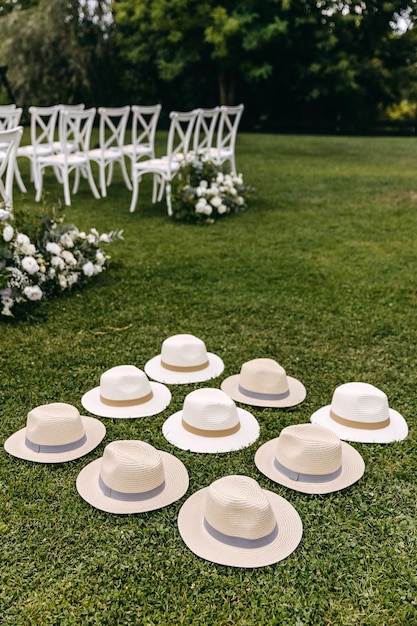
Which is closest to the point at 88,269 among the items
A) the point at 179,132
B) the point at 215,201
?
the point at 215,201

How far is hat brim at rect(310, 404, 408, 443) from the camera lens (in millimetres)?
2572

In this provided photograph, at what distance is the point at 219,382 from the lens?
10.2 ft

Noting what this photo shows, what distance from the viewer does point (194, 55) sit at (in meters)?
20.4

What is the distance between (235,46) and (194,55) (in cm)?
165

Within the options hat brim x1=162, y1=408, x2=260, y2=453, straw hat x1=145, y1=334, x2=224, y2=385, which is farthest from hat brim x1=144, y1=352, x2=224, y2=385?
hat brim x1=162, y1=408, x2=260, y2=453

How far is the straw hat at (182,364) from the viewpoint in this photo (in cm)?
309

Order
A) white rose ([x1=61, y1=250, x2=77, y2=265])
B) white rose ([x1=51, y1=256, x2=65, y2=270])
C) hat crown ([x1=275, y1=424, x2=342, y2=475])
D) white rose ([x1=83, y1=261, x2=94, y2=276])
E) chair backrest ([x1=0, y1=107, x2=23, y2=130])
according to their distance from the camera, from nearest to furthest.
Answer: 1. hat crown ([x1=275, y1=424, x2=342, y2=475])
2. white rose ([x1=51, y1=256, x2=65, y2=270])
3. white rose ([x1=61, y1=250, x2=77, y2=265])
4. white rose ([x1=83, y1=261, x2=94, y2=276])
5. chair backrest ([x1=0, y1=107, x2=23, y2=130])

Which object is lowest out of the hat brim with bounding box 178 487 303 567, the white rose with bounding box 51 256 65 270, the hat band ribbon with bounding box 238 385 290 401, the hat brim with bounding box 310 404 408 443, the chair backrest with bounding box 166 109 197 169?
the hat brim with bounding box 178 487 303 567

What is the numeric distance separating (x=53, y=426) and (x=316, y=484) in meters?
1.07

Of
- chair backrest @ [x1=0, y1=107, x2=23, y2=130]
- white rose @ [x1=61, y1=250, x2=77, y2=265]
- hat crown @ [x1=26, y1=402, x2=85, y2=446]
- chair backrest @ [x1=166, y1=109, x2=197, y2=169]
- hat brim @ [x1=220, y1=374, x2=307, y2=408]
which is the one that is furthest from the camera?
chair backrest @ [x1=0, y1=107, x2=23, y2=130]

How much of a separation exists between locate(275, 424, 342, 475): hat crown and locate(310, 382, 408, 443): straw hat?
0.34 metres

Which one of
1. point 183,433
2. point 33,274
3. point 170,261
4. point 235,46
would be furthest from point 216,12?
point 183,433

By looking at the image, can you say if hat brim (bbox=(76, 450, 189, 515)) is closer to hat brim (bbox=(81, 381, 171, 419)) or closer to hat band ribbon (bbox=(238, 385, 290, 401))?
hat brim (bbox=(81, 381, 171, 419))

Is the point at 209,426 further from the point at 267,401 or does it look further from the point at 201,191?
the point at 201,191
